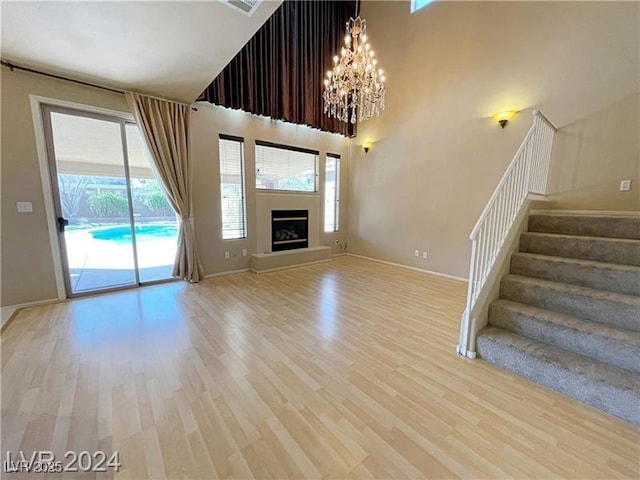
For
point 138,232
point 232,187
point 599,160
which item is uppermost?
point 599,160

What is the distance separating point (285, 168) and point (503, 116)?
3878 millimetres

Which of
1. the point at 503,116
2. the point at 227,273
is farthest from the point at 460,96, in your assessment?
the point at 227,273

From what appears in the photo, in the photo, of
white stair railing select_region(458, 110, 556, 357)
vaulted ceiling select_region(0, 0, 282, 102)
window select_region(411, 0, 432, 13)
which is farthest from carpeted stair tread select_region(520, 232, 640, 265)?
window select_region(411, 0, 432, 13)

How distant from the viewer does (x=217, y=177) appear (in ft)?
14.5

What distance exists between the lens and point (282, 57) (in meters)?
4.78

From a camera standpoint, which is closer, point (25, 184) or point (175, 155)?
point (25, 184)

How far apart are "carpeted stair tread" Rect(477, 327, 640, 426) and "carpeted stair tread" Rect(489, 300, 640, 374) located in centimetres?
6

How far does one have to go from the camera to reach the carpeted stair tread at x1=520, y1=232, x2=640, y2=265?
7.30 ft

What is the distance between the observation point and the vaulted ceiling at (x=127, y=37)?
2.20 metres

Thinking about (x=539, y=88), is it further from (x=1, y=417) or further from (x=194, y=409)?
(x=1, y=417)

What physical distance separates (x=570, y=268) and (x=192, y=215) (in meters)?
4.81

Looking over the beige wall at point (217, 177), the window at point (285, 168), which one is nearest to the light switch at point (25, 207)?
the beige wall at point (217, 177)

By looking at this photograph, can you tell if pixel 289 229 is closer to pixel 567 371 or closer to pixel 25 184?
pixel 25 184

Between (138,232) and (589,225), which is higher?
(589,225)
